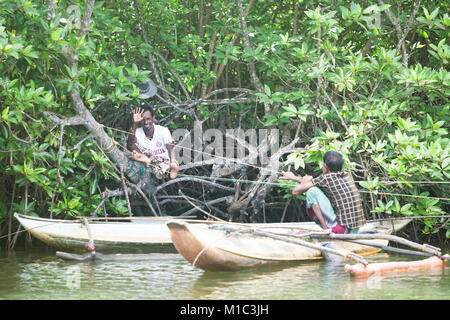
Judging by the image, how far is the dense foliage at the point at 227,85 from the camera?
6516 mm

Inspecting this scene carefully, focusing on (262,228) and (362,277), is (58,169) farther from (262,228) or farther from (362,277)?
(362,277)


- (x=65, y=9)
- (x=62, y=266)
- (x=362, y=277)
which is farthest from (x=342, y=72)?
(x=62, y=266)

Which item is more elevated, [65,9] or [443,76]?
[65,9]

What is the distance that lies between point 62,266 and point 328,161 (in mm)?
2903

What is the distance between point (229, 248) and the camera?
554 centimetres

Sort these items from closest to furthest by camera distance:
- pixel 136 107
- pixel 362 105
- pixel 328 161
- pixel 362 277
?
pixel 362 277
pixel 328 161
pixel 362 105
pixel 136 107

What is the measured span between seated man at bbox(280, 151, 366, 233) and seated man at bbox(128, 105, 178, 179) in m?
1.96

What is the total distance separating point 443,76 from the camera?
6664mm

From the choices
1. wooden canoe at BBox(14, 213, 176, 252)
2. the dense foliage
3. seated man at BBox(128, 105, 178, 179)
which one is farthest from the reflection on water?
seated man at BBox(128, 105, 178, 179)

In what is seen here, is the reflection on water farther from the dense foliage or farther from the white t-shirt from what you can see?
the white t-shirt

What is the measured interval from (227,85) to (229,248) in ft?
12.8

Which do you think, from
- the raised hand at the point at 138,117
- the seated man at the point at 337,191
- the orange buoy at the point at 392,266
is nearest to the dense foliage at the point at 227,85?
the raised hand at the point at 138,117

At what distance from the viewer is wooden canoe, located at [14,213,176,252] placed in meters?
6.62

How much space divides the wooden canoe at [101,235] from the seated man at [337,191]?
1665 millimetres
